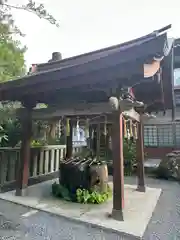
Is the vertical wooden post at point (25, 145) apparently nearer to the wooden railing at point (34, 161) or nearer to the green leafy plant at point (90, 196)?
the wooden railing at point (34, 161)

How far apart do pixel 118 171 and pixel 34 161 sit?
3.17 metres

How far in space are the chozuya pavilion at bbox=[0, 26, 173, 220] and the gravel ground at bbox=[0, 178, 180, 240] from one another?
21.6 inches

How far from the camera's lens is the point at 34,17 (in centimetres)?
365

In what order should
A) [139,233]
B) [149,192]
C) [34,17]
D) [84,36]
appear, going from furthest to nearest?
[84,36] → [149,192] → [34,17] → [139,233]

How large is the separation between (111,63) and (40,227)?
2605 mm

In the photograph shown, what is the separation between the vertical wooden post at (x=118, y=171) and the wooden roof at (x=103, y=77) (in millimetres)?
602

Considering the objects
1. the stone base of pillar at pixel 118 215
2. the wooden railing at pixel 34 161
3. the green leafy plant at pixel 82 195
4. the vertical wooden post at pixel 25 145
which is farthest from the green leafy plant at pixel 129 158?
the stone base of pillar at pixel 118 215

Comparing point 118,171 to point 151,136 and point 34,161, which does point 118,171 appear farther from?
point 151,136

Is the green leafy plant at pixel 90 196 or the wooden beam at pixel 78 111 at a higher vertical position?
the wooden beam at pixel 78 111

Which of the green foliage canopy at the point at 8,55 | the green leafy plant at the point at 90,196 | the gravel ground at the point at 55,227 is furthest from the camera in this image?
the green leafy plant at the point at 90,196

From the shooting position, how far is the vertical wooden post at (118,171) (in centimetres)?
326

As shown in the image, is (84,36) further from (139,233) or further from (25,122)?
(139,233)

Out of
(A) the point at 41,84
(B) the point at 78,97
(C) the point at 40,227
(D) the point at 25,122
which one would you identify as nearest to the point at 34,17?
(A) the point at 41,84

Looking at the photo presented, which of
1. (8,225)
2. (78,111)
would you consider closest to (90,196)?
(8,225)
